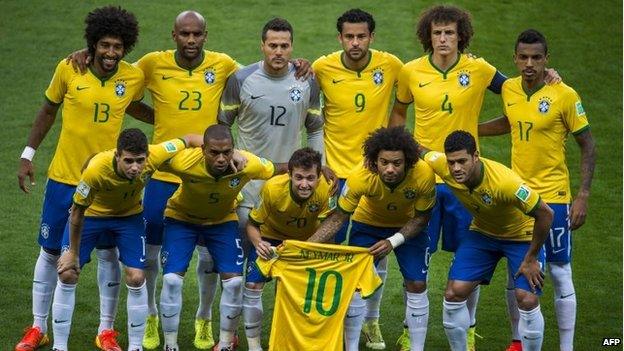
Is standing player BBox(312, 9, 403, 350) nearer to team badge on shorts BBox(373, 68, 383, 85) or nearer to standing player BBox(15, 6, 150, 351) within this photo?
team badge on shorts BBox(373, 68, 383, 85)

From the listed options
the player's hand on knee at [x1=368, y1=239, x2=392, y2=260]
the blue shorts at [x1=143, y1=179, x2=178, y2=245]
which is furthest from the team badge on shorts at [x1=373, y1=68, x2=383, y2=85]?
the blue shorts at [x1=143, y1=179, x2=178, y2=245]

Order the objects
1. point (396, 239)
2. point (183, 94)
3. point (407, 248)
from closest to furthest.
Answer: point (396, 239), point (407, 248), point (183, 94)

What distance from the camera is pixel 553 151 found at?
12.1 metres

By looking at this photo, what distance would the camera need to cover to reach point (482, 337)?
43.3ft

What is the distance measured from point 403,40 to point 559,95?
28.8 ft

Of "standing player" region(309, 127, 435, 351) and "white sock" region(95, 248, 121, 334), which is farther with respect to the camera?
"white sock" region(95, 248, 121, 334)

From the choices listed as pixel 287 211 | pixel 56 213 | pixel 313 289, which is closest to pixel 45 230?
pixel 56 213

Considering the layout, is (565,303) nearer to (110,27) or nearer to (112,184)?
(112,184)

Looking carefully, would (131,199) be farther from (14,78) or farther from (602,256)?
(14,78)

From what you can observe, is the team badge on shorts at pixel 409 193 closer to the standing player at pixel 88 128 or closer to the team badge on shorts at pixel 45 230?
the standing player at pixel 88 128

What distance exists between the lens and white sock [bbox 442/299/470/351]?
11.7m

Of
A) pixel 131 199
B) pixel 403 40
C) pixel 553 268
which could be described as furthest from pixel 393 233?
pixel 403 40

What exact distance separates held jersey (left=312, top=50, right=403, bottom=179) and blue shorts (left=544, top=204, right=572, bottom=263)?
1675 mm

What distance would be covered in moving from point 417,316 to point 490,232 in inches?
35.8
